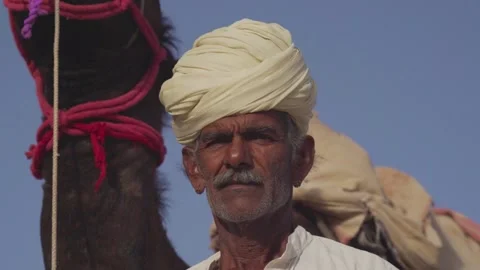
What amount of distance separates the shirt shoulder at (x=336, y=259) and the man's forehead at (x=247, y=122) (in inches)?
11.5

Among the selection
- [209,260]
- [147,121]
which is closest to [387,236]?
[147,121]

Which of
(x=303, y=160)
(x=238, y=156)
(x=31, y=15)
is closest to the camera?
(x=238, y=156)

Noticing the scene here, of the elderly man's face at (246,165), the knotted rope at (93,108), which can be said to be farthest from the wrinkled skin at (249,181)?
the knotted rope at (93,108)

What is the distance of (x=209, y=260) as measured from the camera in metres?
3.44

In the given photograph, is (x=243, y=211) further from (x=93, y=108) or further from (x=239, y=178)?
(x=93, y=108)

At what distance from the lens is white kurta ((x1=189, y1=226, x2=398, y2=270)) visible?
322 cm

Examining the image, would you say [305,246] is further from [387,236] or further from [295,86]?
[387,236]

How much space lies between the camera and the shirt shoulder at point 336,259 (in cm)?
323

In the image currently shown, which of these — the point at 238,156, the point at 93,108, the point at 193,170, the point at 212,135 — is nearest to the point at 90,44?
the point at 93,108

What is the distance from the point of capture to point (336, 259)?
3252 mm

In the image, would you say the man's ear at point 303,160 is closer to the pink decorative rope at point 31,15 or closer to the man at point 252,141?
the man at point 252,141

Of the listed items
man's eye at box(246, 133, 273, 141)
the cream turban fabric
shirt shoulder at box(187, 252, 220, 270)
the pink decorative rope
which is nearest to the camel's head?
the pink decorative rope

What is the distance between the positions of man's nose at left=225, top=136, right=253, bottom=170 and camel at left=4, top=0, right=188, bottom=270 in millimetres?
1560

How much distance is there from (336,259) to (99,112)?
170cm
